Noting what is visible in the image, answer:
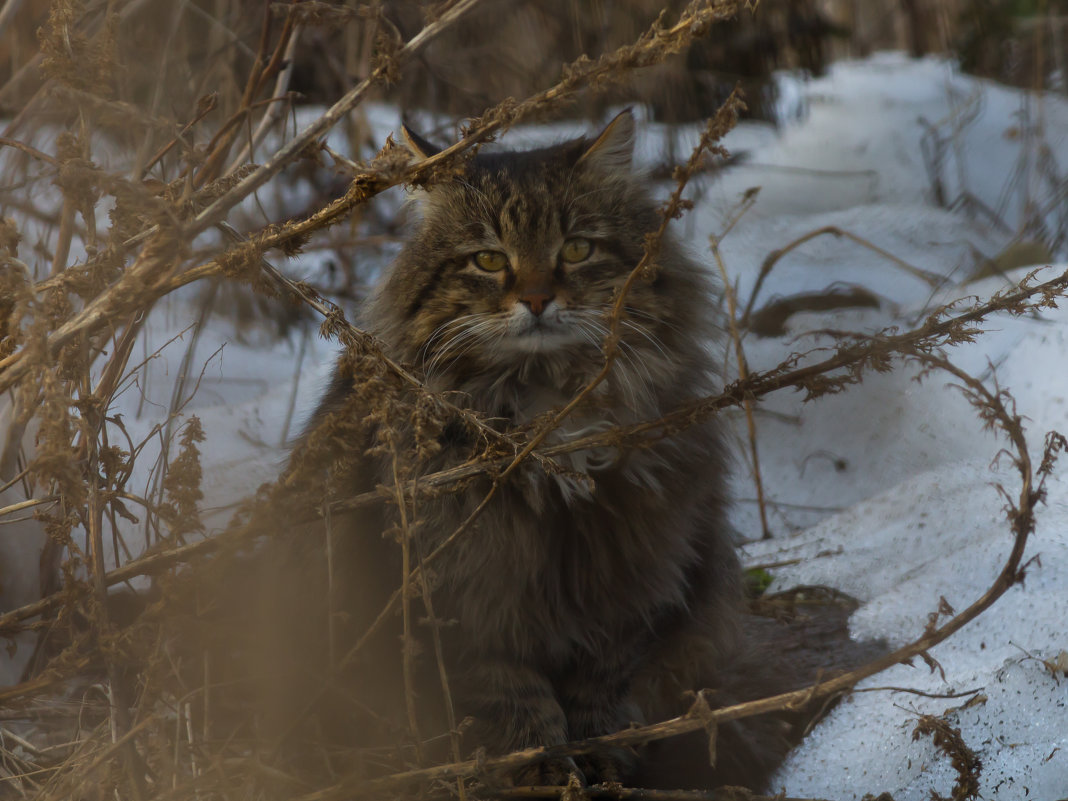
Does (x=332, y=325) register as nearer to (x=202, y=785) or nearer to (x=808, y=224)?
(x=202, y=785)

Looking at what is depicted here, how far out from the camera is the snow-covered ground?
84.6 inches

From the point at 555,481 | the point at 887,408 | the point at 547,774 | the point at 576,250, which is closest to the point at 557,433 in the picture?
the point at 555,481

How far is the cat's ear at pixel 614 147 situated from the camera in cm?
231

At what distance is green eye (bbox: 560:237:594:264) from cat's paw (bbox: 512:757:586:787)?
1.09 m

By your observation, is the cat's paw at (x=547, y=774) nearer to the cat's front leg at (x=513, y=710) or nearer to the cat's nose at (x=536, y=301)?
the cat's front leg at (x=513, y=710)

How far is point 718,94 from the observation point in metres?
4.95

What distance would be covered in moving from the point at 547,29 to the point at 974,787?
4086mm

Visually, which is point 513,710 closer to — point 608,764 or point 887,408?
point 608,764

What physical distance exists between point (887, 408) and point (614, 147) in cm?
172

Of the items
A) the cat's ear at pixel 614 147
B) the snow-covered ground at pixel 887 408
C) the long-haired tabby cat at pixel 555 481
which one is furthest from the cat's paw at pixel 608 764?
the cat's ear at pixel 614 147

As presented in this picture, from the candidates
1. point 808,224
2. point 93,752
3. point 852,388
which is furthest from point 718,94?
point 93,752

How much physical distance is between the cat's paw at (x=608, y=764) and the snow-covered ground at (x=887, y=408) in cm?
34

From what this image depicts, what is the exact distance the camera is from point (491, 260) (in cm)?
231

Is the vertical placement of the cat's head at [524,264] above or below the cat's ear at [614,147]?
below
